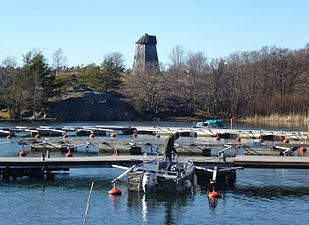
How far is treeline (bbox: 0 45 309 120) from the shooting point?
111 m

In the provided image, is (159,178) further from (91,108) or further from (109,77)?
(109,77)

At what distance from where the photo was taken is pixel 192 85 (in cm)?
13412

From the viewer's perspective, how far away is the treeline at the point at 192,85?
111m

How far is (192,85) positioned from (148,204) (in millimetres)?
99628

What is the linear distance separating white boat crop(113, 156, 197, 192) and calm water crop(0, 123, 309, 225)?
1.51ft

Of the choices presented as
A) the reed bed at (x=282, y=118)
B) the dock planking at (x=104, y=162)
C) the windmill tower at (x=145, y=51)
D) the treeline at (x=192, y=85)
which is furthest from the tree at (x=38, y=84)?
the dock planking at (x=104, y=162)

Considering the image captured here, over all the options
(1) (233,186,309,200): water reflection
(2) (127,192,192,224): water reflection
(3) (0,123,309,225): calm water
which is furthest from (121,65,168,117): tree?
(2) (127,192,192,224): water reflection

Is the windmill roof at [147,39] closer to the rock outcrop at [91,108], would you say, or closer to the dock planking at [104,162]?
the rock outcrop at [91,108]

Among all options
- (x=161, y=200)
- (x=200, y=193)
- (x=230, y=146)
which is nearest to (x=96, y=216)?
(x=161, y=200)

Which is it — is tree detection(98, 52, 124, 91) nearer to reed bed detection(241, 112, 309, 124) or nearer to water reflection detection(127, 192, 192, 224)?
reed bed detection(241, 112, 309, 124)

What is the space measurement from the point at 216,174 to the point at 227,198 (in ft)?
13.3

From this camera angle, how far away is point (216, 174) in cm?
4128

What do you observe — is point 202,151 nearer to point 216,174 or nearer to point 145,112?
point 216,174

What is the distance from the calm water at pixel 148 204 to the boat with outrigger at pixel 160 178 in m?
0.46
